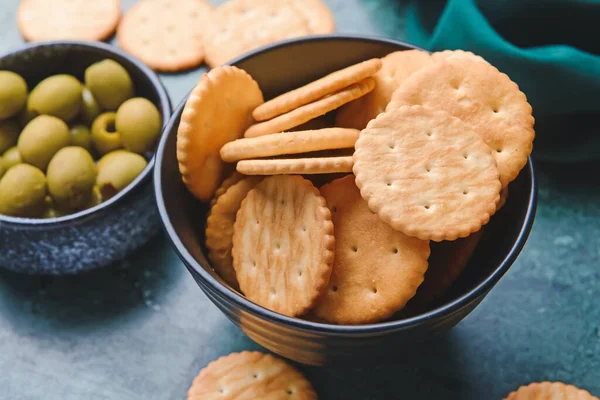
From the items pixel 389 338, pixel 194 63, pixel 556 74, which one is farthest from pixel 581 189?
pixel 194 63

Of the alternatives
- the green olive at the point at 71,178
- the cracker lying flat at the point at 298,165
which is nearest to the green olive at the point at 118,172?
the green olive at the point at 71,178

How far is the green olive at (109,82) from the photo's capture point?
0.73 m

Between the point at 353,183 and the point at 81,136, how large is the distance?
0.37 meters

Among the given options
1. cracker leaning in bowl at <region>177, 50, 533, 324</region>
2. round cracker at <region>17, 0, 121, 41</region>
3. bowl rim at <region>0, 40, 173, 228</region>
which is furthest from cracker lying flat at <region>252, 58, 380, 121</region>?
round cracker at <region>17, 0, 121, 41</region>

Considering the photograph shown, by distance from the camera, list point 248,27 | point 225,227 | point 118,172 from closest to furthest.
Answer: point 225,227, point 118,172, point 248,27

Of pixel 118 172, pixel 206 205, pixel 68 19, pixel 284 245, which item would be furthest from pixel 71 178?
pixel 68 19

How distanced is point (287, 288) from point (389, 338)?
0.33ft

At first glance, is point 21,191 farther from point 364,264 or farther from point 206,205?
point 364,264

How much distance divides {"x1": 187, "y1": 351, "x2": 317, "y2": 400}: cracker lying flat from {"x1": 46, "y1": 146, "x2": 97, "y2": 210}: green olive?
0.77ft

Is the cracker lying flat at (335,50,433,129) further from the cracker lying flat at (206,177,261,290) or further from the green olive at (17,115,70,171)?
the green olive at (17,115,70,171)

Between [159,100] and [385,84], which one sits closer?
[385,84]

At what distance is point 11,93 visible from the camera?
712 millimetres

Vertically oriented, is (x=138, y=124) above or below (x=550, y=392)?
above

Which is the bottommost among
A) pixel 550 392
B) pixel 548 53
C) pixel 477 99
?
pixel 550 392
